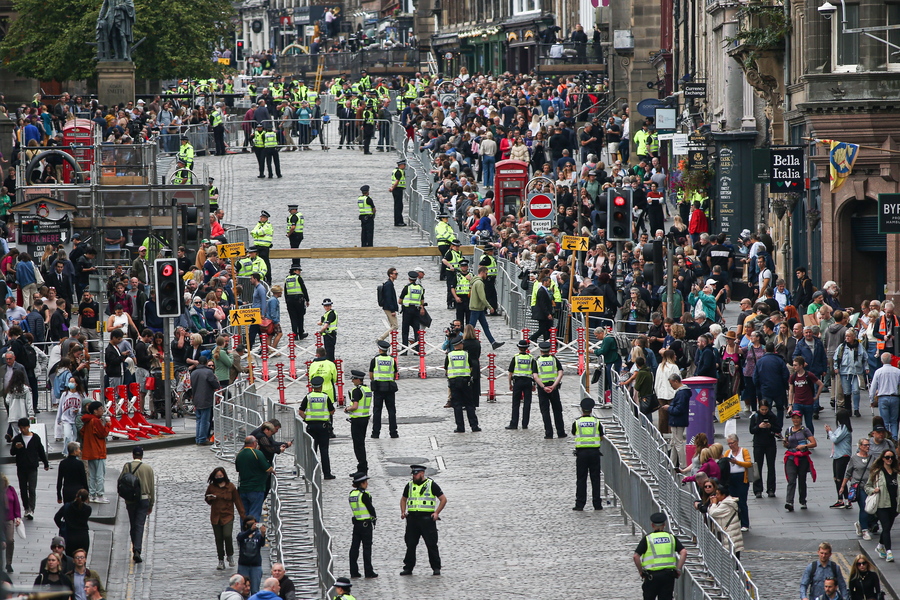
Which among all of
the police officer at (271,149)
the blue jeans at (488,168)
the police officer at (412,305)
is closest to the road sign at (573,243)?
the police officer at (412,305)

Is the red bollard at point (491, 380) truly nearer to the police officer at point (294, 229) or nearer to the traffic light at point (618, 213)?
the traffic light at point (618, 213)

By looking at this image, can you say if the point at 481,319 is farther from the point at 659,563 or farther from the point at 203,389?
the point at 659,563

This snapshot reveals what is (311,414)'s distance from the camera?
19.6 metres

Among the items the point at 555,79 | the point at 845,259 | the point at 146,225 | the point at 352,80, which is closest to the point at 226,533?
the point at 845,259

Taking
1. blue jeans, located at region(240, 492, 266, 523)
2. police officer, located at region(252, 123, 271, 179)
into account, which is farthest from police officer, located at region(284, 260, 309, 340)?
police officer, located at region(252, 123, 271, 179)

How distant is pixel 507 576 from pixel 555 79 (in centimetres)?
4690

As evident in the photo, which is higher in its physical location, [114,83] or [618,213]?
[114,83]

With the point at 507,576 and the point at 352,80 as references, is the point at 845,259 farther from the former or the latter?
the point at 352,80

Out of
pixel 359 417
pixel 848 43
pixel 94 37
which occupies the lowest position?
pixel 359 417

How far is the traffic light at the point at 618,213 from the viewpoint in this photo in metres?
23.4

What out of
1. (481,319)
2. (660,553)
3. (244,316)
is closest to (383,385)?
(244,316)

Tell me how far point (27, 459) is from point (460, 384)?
644 centimetres

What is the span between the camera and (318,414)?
1956 centimetres

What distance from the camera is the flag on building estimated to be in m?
27.0
